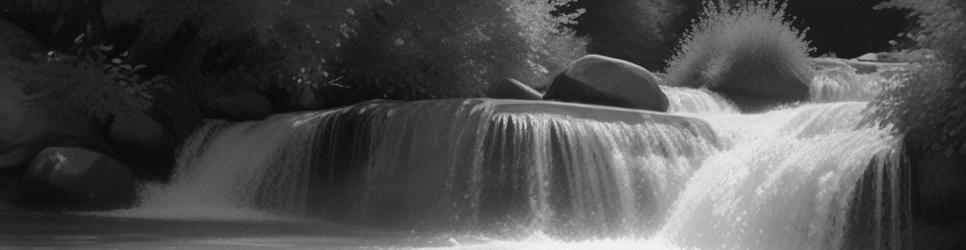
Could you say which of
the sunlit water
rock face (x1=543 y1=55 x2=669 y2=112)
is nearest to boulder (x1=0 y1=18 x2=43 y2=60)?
the sunlit water

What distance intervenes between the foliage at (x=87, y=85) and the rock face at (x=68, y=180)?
71 cm

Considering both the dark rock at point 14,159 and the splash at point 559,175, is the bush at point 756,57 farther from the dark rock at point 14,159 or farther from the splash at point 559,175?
the dark rock at point 14,159

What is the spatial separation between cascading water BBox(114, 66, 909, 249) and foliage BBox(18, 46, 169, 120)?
0.99 metres

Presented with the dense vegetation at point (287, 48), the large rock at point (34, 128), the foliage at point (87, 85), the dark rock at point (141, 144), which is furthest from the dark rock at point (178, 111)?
the large rock at point (34, 128)

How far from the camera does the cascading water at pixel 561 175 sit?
9.76 metres

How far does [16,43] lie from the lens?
53.2 feet

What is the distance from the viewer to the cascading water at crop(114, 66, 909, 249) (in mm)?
9758

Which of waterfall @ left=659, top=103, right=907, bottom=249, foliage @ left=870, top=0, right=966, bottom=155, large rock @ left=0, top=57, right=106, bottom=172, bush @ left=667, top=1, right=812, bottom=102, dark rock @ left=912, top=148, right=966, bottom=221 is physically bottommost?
large rock @ left=0, top=57, right=106, bottom=172

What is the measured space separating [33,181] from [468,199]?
4601 mm

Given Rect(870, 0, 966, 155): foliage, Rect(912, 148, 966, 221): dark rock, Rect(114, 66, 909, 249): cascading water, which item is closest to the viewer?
Rect(870, 0, 966, 155): foliage

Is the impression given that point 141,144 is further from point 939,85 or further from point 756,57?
point 939,85

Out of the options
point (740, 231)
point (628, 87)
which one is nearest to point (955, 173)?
point (740, 231)

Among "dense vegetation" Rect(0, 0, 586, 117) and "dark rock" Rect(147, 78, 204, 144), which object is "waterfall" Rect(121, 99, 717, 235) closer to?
"dark rock" Rect(147, 78, 204, 144)

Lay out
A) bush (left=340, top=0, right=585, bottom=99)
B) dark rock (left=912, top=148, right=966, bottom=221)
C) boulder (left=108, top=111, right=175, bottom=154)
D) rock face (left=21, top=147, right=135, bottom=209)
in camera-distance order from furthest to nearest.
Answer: bush (left=340, top=0, right=585, bottom=99)
boulder (left=108, top=111, right=175, bottom=154)
rock face (left=21, top=147, right=135, bottom=209)
dark rock (left=912, top=148, right=966, bottom=221)
